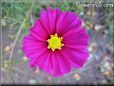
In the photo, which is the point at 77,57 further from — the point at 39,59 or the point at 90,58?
the point at 90,58

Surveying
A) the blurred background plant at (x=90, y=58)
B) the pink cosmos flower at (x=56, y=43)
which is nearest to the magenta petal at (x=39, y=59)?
the pink cosmos flower at (x=56, y=43)

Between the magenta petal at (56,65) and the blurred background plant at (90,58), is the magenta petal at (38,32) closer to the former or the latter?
the magenta petal at (56,65)

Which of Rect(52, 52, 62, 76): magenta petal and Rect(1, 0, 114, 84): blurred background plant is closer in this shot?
Rect(52, 52, 62, 76): magenta petal

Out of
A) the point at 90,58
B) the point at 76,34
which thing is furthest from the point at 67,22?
the point at 90,58

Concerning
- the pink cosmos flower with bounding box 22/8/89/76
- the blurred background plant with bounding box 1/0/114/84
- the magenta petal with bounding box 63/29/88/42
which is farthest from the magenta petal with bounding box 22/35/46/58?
the blurred background plant with bounding box 1/0/114/84

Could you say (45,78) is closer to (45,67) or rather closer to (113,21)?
(113,21)

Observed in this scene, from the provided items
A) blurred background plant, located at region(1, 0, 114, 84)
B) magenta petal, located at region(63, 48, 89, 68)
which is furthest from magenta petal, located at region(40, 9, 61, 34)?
blurred background plant, located at region(1, 0, 114, 84)

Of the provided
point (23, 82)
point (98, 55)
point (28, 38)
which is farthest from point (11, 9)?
point (98, 55)

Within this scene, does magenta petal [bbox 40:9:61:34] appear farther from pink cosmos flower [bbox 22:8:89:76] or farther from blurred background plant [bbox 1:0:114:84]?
blurred background plant [bbox 1:0:114:84]

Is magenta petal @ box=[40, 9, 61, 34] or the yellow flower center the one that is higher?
magenta petal @ box=[40, 9, 61, 34]
